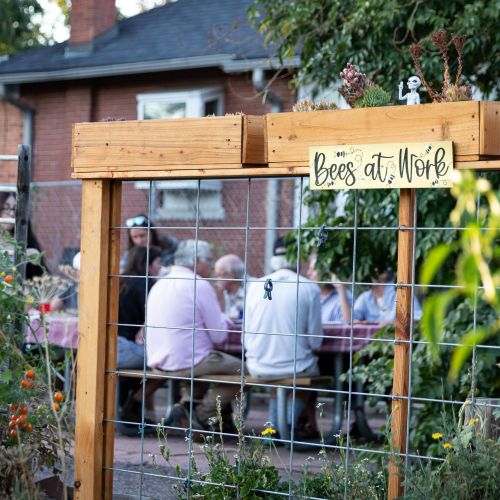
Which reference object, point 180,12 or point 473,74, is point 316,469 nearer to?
point 473,74

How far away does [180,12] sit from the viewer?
53.8 feet

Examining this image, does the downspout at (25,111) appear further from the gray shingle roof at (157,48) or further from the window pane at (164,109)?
the window pane at (164,109)

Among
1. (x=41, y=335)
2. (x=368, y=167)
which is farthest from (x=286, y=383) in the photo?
(x=368, y=167)

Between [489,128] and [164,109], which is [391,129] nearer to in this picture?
[489,128]

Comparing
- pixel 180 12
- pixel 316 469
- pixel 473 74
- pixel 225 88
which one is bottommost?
pixel 316 469

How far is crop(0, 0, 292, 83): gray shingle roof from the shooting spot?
44.5 ft

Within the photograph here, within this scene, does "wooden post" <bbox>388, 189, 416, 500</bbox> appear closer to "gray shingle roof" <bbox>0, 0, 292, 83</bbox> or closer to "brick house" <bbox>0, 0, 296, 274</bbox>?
"brick house" <bbox>0, 0, 296, 274</bbox>

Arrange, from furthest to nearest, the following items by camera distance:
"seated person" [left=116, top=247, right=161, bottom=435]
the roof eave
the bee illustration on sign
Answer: the roof eave → "seated person" [left=116, top=247, right=161, bottom=435] → the bee illustration on sign

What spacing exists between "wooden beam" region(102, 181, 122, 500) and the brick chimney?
39.6 ft

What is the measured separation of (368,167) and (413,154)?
0.16 metres

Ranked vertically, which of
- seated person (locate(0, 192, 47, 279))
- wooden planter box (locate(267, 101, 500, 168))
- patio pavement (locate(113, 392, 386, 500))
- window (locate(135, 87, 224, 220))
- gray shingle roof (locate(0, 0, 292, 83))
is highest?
gray shingle roof (locate(0, 0, 292, 83))

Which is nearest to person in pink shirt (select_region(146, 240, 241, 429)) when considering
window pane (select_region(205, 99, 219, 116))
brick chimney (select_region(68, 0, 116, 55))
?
window pane (select_region(205, 99, 219, 116))

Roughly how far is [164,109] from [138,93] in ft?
1.93

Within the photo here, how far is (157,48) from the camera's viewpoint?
48.1ft
